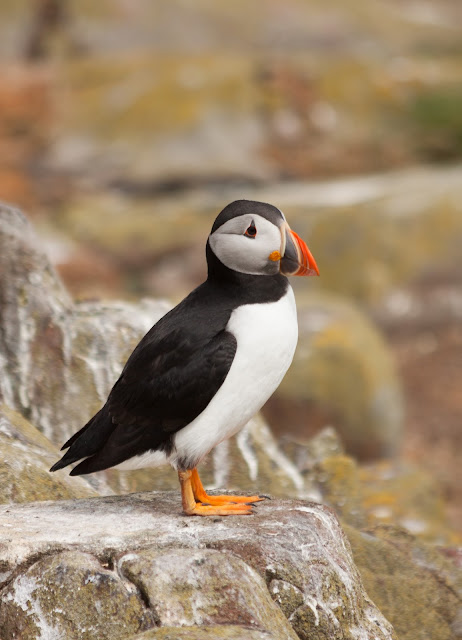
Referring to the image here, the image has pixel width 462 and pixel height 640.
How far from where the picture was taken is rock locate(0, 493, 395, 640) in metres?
4.07

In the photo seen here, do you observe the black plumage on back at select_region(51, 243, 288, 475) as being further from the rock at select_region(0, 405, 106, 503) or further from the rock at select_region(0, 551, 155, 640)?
the rock at select_region(0, 551, 155, 640)

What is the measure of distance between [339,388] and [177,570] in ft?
22.0

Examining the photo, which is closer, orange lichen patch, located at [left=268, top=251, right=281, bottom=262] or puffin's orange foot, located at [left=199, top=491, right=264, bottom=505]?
orange lichen patch, located at [left=268, top=251, right=281, bottom=262]

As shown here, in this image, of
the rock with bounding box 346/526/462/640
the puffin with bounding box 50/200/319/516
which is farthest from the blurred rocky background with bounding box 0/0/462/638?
the puffin with bounding box 50/200/319/516

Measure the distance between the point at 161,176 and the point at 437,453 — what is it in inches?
344

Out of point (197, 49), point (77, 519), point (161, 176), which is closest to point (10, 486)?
point (77, 519)

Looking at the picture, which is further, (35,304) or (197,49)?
(197,49)

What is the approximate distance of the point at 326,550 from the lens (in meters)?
4.62

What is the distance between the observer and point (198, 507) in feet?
15.8

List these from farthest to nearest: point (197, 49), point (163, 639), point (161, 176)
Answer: point (197, 49) < point (161, 176) < point (163, 639)

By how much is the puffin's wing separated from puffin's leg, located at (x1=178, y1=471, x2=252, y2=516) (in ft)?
0.69

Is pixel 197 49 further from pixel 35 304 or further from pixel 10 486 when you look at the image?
pixel 10 486

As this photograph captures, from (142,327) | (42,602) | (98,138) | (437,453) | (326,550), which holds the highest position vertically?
(42,602)

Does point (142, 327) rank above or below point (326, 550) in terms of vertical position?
below
